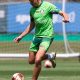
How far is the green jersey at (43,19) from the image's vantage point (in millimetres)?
10680

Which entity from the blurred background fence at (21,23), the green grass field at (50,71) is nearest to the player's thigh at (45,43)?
the green grass field at (50,71)

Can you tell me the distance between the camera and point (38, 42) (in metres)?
10.8

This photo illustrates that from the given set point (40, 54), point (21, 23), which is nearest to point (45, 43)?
point (40, 54)

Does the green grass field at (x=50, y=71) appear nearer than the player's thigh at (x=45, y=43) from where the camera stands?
No

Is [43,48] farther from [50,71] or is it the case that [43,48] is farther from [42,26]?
[50,71]

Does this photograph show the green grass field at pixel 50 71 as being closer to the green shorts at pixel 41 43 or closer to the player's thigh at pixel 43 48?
the green shorts at pixel 41 43

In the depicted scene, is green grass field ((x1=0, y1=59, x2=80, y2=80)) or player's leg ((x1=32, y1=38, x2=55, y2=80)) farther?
green grass field ((x1=0, y1=59, x2=80, y2=80))

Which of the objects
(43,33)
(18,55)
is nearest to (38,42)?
(43,33)

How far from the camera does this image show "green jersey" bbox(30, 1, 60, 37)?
10680 mm

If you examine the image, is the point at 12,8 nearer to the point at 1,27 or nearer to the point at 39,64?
the point at 1,27

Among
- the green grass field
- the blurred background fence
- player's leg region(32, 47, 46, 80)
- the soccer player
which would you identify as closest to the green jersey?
the soccer player

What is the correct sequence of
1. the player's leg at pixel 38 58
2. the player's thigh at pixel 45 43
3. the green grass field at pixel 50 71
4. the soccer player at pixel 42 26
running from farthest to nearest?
the green grass field at pixel 50 71 → the soccer player at pixel 42 26 → the player's thigh at pixel 45 43 → the player's leg at pixel 38 58

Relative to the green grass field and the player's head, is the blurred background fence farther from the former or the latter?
the player's head

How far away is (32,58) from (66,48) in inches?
305
